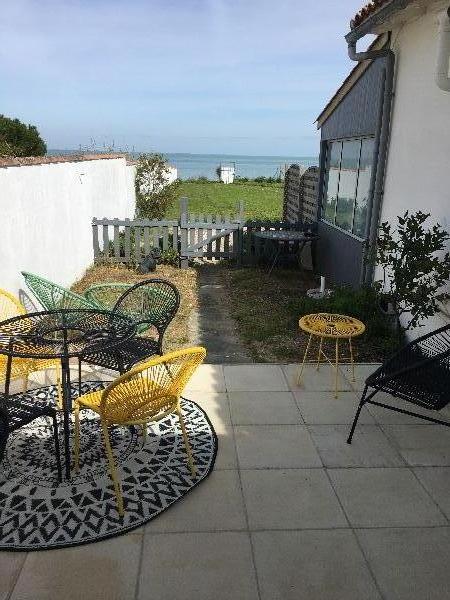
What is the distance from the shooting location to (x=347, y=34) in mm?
5168

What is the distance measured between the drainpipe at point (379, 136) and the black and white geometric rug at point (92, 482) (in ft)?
12.3

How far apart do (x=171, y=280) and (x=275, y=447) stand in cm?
536

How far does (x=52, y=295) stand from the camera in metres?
4.24

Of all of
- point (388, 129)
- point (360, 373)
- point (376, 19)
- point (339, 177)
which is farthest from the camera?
point (339, 177)

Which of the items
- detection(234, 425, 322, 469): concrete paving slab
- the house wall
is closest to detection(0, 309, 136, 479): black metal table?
detection(234, 425, 322, 469): concrete paving slab

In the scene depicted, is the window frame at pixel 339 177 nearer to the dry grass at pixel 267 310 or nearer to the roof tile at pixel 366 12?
the dry grass at pixel 267 310

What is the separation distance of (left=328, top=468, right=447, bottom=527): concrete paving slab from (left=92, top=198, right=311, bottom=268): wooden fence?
6.49 metres

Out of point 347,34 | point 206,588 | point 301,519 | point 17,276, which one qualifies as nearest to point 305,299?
point 347,34

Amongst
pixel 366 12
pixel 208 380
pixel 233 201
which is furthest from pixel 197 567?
pixel 233 201

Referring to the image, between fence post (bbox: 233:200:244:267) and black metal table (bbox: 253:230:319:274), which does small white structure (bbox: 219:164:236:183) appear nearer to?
fence post (bbox: 233:200:244:267)

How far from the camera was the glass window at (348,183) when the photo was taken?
644cm

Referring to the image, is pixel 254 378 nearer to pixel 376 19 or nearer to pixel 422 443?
pixel 422 443

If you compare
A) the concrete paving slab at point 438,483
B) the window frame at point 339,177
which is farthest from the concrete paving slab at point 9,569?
the window frame at point 339,177

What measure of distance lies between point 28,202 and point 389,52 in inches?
180
